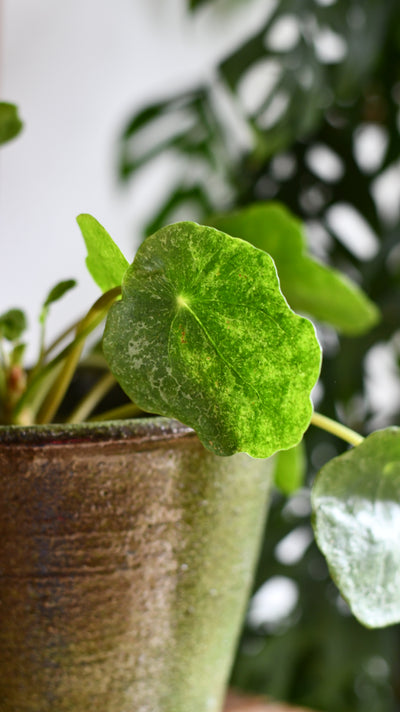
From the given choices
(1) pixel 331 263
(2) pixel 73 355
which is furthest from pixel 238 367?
(1) pixel 331 263

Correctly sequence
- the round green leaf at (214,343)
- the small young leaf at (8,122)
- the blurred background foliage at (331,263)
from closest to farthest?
the round green leaf at (214,343), the small young leaf at (8,122), the blurred background foliage at (331,263)

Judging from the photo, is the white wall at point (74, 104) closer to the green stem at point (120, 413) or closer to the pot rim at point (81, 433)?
the green stem at point (120, 413)

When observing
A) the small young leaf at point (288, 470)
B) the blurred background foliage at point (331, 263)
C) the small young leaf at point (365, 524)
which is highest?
the small young leaf at point (365, 524)

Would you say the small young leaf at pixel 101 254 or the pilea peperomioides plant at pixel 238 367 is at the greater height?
the small young leaf at pixel 101 254

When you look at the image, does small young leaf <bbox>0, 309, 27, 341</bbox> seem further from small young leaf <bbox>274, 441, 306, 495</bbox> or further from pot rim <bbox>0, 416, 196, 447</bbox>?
small young leaf <bbox>274, 441, 306, 495</bbox>

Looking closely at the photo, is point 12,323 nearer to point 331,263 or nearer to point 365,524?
point 365,524

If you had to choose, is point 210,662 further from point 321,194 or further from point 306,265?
point 321,194

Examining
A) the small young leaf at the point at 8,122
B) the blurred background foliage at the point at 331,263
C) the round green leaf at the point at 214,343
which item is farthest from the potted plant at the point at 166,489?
the blurred background foliage at the point at 331,263

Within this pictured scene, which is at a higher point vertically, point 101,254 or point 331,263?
point 101,254
